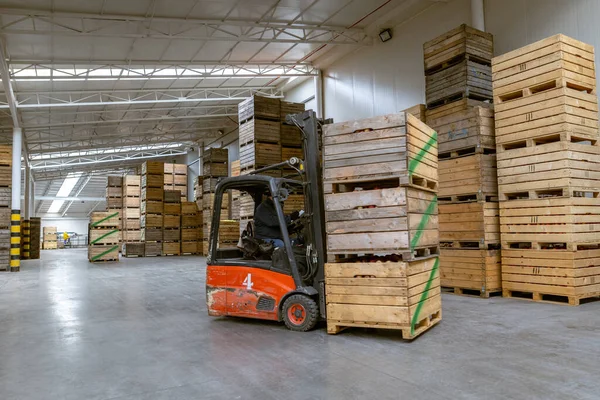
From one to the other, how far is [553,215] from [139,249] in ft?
60.8

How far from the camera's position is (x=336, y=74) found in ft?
51.2

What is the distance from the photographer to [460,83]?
8.44 meters

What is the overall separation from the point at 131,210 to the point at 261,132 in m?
Result: 12.6

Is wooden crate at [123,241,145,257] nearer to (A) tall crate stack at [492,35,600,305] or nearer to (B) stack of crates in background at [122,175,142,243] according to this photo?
(B) stack of crates in background at [122,175,142,243]

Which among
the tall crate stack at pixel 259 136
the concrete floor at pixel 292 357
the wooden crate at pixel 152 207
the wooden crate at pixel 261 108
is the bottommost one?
the concrete floor at pixel 292 357

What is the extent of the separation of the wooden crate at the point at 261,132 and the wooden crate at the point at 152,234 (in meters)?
11.1

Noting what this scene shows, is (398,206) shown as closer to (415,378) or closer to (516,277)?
(415,378)

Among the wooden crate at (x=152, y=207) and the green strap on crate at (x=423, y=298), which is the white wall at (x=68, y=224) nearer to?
the wooden crate at (x=152, y=207)

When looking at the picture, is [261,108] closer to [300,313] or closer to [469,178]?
[469,178]

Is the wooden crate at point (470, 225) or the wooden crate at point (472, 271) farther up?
the wooden crate at point (470, 225)

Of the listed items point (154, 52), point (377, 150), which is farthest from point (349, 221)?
point (154, 52)

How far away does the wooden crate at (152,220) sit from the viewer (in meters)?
21.1

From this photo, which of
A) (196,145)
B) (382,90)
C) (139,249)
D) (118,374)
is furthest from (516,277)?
(196,145)

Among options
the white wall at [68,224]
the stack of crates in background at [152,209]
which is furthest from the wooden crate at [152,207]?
the white wall at [68,224]
